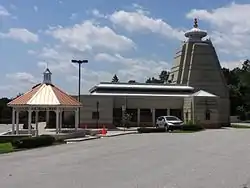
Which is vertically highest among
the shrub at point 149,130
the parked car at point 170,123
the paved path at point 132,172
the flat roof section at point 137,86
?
the flat roof section at point 137,86

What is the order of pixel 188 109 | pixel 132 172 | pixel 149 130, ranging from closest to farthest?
1. pixel 132 172
2. pixel 149 130
3. pixel 188 109

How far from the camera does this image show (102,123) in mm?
66500

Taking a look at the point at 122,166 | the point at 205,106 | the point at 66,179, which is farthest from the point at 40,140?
the point at 205,106

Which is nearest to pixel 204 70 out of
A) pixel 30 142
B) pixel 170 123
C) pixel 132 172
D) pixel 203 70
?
pixel 203 70

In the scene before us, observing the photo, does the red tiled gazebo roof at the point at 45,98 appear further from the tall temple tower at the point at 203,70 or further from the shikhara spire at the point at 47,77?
the tall temple tower at the point at 203,70

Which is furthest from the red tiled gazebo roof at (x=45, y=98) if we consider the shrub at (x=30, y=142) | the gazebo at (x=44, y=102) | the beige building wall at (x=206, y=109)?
the beige building wall at (x=206, y=109)

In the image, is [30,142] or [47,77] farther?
[47,77]

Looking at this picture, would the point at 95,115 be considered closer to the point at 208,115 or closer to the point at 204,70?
the point at 208,115

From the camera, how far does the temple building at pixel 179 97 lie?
221 ft

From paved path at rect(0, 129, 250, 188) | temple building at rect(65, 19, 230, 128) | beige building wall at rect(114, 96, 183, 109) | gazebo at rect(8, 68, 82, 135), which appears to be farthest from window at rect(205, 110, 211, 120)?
paved path at rect(0, 129, 250, 188)

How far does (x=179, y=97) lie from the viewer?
73125mm

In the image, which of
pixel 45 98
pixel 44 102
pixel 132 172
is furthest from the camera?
pixel 45 98

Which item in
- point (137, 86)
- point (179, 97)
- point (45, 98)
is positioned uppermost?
point (137, 86)

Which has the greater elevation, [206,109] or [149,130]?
[206,109]
